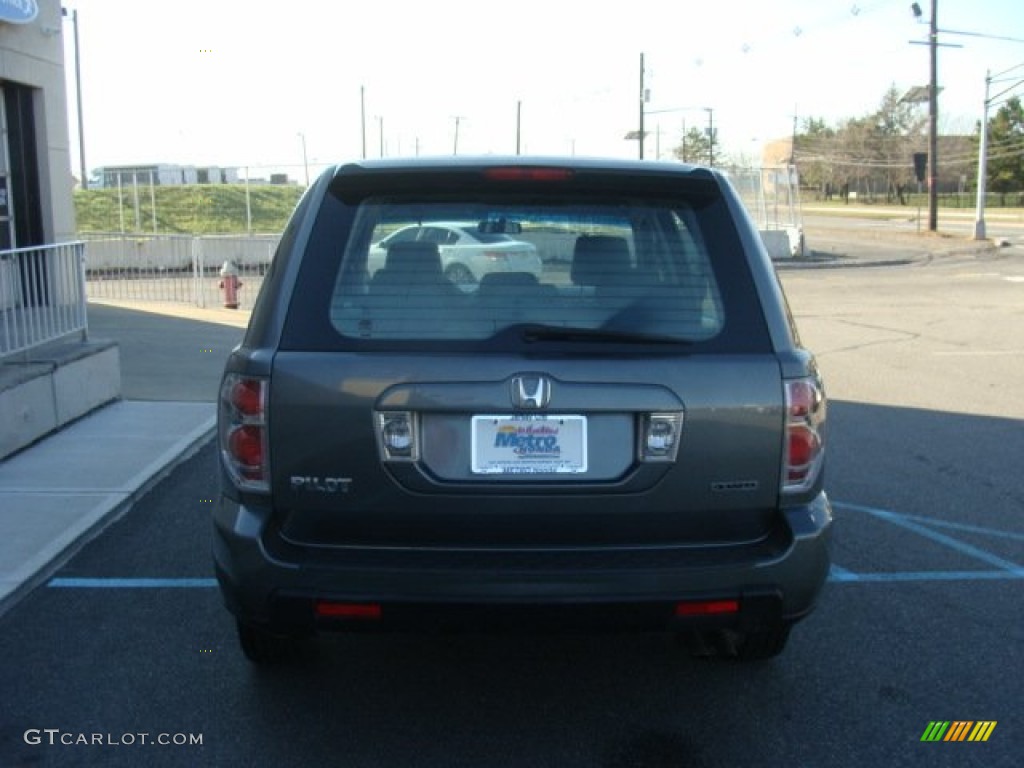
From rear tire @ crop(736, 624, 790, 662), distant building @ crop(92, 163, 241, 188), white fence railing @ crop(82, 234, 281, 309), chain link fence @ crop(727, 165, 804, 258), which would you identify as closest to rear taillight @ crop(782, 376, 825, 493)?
rear tire @ crop(736, 624, 790, 662)

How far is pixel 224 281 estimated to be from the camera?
17344mm

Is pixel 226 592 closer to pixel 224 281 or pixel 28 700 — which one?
pixel 28 700

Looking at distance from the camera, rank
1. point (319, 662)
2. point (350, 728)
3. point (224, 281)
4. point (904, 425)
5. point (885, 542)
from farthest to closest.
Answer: point (224, 281) → point (904, 425) → point (885, 542) → point (319, 662) → point (350, 728)

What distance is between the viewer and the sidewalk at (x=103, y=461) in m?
5.42

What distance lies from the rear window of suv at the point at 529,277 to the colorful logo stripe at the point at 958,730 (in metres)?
1.47

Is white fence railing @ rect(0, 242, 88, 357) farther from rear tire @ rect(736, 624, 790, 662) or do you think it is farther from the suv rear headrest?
rear tire @ rect(736, 624, 790, 662)

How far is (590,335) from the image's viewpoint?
3.24m

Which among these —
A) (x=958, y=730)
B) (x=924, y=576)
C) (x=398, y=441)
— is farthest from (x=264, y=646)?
(x=924, y=576)

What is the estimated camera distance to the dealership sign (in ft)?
33.9

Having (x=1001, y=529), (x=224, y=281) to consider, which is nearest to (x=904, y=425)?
(x=1001, y=529)

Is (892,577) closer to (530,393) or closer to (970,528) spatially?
(970,528)

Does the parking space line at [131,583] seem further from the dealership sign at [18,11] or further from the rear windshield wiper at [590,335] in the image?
the dealership sign at [18,11]

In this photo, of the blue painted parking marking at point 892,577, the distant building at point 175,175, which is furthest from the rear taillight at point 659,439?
the distant building at point 175,175

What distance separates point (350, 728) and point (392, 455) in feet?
3.49
